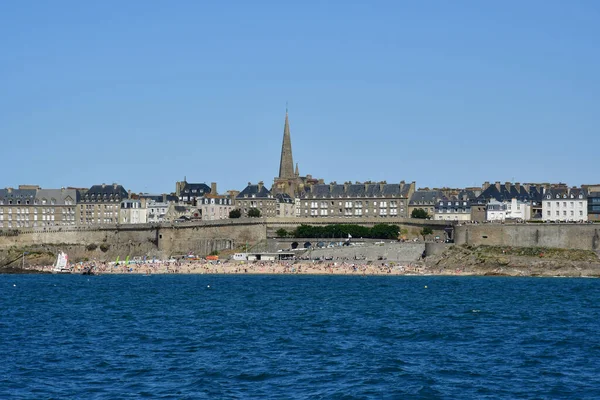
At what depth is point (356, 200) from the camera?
124 meters

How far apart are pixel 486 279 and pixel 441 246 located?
38.4 feet

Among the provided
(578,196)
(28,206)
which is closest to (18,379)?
(578,196)

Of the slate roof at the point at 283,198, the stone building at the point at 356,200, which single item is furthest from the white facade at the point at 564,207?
the slate roof at the point at 283,198

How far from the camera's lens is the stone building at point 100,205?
124688mm

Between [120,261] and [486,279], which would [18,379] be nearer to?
[486,279]

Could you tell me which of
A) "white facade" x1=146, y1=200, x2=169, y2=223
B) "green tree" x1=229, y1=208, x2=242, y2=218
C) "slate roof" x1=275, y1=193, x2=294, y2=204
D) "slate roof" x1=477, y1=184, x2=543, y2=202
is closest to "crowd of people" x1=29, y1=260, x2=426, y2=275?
"green tree" x1=229, y1=208, x2=242, y2=218

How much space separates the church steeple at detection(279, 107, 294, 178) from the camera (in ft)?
462

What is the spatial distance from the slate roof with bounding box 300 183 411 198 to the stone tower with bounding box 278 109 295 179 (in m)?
12.5

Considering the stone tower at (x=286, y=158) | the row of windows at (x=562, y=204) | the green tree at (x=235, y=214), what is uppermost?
the stone tower at (x=286, y=158)

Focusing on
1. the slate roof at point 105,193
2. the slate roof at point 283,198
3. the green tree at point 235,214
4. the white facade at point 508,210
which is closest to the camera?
the white facade at point 508,210

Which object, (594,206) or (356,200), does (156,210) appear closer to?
(356,200)

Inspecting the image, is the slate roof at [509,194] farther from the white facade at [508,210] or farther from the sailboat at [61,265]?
the sailboat at [61,265]

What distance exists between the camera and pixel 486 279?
274ft

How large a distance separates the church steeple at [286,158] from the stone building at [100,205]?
78.4 feet
